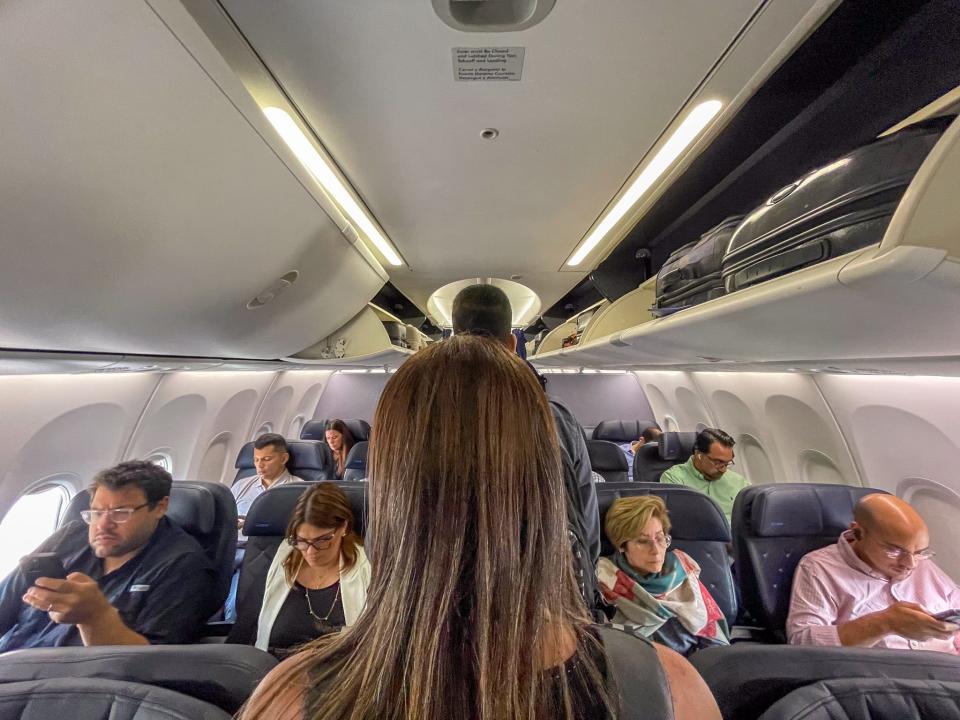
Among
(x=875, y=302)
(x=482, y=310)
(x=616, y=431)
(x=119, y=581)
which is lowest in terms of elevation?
(x=119, y=581)

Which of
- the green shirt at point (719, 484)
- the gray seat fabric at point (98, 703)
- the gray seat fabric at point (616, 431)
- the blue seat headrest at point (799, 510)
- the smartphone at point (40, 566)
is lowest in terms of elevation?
the gray seat fabric at point (98, 703)

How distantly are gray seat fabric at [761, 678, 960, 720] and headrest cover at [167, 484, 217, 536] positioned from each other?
2914 millimetres

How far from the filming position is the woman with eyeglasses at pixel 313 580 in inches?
79.7

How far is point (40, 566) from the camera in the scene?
2.25m

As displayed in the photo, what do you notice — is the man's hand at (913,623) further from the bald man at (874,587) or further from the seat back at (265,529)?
the seat back at (265,529)

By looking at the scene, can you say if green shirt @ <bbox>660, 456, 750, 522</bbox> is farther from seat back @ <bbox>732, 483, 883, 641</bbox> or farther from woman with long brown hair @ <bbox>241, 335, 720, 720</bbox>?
woman with long brown hair @ <bbox>241, 335, 720, 720</bbox>

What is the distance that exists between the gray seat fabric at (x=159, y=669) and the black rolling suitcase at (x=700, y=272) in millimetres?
1956

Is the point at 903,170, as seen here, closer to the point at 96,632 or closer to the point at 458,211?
the point at 458,211

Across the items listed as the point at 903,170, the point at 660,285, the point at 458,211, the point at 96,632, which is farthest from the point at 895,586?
the point at 96,632

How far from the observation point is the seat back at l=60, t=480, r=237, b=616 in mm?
2532

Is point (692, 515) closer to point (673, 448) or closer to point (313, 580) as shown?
point (313, 580)

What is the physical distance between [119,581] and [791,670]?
2913 mm

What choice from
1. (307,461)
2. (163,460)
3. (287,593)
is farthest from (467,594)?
(163,460)

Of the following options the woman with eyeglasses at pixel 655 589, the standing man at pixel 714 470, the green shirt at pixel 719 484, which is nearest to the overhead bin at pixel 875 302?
the woman with eyeglasses at pixel 655 589
